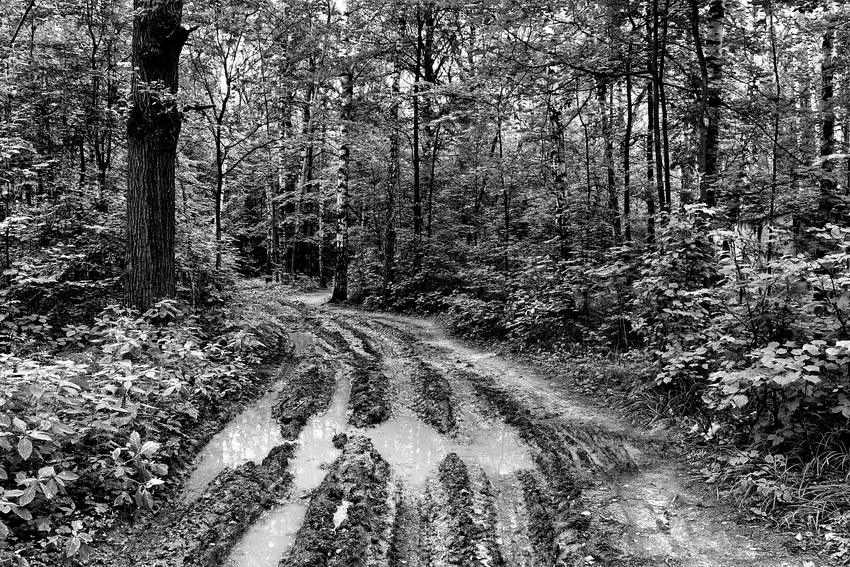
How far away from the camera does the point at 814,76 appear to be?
38.6 feet

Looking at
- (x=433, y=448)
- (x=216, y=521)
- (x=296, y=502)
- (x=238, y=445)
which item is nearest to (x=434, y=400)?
(x=433, y=448)

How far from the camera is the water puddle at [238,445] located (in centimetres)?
429

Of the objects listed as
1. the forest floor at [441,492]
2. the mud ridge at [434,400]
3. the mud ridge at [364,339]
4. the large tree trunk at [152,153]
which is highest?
the large tree trunk at [152,153]

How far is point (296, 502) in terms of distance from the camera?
12.7ft

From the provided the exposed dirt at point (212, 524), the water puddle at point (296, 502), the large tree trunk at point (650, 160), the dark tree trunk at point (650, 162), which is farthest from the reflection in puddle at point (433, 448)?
the large tree trunk at point (650, 160)

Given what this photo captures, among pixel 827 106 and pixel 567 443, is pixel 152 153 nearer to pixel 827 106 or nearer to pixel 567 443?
pixel 567 443

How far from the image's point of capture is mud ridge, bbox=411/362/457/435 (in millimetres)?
5750

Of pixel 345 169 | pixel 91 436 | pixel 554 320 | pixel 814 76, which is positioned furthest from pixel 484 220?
pixel 91 436

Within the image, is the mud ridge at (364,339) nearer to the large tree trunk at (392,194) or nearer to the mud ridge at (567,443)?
the mud ridge at (567,443)

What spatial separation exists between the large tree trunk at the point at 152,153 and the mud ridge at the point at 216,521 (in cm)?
372

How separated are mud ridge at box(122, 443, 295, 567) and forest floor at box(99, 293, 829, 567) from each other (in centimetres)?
1

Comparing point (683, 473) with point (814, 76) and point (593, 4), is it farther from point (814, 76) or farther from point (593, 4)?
point (814, 76)

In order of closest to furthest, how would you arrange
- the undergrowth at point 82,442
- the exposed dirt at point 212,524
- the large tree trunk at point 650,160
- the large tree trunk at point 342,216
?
the undergrowth at point 82,442, the exposed dirt at point 212,524, the large tree trunk at point 650,160, the large tree trunk at point 342,216

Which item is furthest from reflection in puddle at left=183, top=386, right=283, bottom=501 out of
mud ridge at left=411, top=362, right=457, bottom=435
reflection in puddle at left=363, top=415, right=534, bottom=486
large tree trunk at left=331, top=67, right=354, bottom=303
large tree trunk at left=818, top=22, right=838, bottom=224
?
large tree trunk at left=331, top=67, right=354, bottom=303
